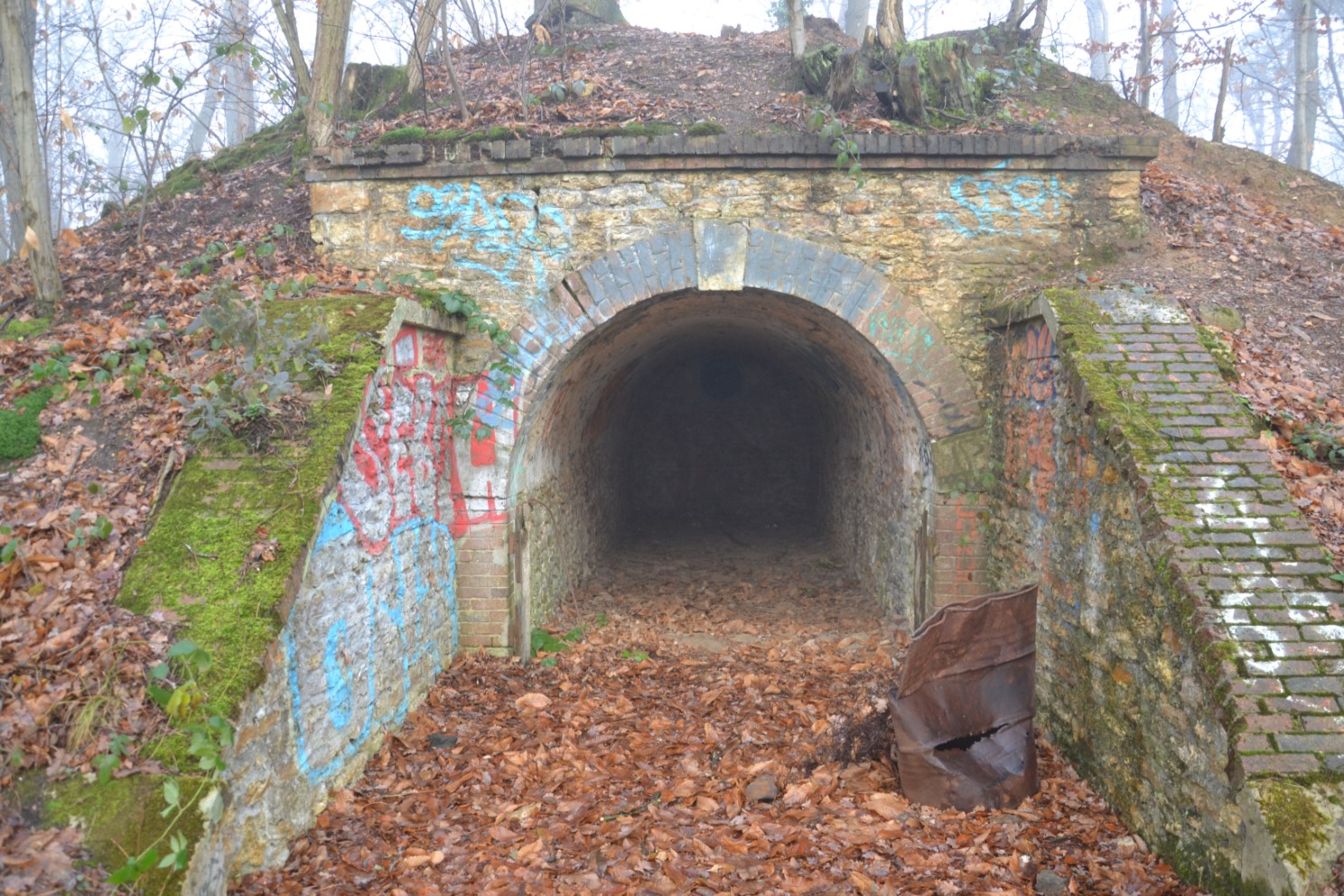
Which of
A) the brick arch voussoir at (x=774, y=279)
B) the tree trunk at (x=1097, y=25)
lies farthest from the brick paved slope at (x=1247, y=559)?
the tree trunk at (x=1097, y=25)

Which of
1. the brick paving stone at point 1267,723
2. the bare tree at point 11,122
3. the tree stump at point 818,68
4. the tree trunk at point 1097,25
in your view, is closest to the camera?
the brick paving stone at point 1267,723

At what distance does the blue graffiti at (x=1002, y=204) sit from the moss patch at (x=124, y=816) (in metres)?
6.00

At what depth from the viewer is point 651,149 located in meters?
6.46

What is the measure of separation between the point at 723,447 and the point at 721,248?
805 centimetres

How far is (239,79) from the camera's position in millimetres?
18156

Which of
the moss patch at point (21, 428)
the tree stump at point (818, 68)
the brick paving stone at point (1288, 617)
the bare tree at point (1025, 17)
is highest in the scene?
the bare tree at point (1025, 17)

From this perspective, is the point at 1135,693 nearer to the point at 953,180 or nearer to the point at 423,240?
the point at 953,180

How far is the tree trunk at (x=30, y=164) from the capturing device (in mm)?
6160

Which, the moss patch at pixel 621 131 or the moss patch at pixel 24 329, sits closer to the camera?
the moss patch at pixel 24 329

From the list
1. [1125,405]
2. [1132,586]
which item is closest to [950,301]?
[1125,405]

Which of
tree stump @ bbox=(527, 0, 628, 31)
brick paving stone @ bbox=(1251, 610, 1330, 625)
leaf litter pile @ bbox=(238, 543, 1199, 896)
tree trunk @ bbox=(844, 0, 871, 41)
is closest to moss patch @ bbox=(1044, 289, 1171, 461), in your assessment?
brick paving stone @ bbox=(1251, 610, 1330, 625)

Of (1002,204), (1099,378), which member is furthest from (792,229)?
(1099,378)

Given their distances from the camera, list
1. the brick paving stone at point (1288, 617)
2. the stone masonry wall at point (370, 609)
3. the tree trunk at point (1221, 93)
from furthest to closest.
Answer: the tree trunk at point (1221, 93) → the stone masonry wall at point (370, 609) → the brick paving stone at point (1288, 617)

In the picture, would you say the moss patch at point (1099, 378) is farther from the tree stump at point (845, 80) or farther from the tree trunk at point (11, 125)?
the tree trunk at point (11, 125)
